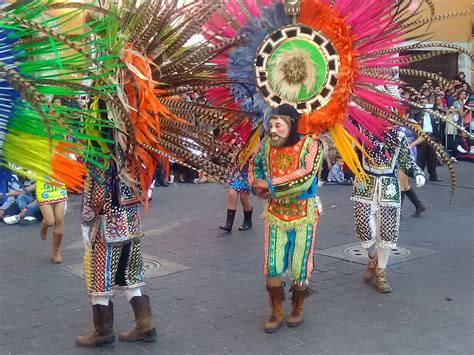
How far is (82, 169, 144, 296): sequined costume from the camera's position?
3.78m

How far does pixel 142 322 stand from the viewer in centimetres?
402

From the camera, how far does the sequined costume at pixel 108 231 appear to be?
12.4 ft

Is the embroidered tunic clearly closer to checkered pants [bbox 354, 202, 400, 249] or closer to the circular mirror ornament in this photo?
checkered pants [bbox 354, 202, 400, 249]

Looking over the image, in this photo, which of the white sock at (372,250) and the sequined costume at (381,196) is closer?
the sequined costume at (381,196)

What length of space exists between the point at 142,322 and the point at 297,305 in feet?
3.48

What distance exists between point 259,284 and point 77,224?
12.4 ft

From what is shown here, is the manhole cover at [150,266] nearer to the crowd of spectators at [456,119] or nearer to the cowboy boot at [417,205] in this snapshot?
the cowboy boot at [417,205]

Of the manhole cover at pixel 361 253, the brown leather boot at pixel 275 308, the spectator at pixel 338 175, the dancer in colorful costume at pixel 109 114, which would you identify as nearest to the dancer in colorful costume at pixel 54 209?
the dancer in colorful costume at pixel 109 114

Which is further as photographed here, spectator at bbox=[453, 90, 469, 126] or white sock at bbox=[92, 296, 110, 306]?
spectator at bbox=[453, 90, 469, 126]

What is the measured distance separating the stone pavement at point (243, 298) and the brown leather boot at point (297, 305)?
0.07 meters

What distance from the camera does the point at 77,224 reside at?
27.2ft

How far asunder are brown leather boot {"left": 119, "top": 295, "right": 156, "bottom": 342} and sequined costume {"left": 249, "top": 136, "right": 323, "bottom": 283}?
83cm

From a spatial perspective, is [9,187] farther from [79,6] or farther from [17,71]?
[79,6]

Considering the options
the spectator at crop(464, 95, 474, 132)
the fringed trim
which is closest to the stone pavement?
the fringed trim
